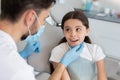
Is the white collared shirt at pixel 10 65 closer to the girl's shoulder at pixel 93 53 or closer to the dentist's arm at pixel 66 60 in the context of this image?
the dentist's arm at pixel 66 60

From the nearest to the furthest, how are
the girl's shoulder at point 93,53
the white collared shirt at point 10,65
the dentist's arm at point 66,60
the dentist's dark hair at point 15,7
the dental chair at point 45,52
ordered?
1. the white collared shirt at point 10,65
2. the dentist's dark hair at point 15,7
3. the dentist's arm at point 66,60
4. the girl's shoulder at point 93,53
5. the dental chair at point 45,52

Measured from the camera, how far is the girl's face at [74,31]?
1.59 metres

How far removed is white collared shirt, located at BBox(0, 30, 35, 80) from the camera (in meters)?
0.82

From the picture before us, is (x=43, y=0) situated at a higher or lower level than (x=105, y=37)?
higher

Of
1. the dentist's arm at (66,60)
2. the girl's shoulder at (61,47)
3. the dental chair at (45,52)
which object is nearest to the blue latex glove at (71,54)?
the dentist's arm at (66,60)

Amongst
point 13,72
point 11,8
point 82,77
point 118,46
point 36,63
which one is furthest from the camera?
point 118,46

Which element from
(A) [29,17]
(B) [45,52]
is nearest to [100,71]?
(B) [45,52]

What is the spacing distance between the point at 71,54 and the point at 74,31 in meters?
0.16

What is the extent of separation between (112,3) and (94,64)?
112cm

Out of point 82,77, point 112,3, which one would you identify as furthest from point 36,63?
point 112,3

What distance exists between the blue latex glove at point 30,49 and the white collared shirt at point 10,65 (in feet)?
2.57

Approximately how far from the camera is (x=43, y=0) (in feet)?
3.19

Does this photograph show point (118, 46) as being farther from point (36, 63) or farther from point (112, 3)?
point (36, 63)

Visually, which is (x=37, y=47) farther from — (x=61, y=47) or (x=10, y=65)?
(x=10, y=65)
